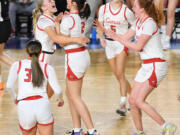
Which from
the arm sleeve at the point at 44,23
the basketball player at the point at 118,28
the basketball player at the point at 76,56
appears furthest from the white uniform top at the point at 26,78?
the basketball player at the point at 118,28

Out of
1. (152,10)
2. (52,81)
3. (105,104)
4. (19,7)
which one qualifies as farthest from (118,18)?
(19,7)

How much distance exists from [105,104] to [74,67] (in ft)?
5.99

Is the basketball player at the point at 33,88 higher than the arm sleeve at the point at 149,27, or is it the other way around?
the arm sleeve at the point at 149,27

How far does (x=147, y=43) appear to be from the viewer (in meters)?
4.61

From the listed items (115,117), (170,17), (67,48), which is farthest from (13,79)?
(170,17)

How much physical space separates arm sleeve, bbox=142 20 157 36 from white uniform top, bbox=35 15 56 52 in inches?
47.4

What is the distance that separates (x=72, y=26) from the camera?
4758 mm

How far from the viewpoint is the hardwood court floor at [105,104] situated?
548cm

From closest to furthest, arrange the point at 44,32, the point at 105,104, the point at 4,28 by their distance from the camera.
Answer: the point at 44,32 → the point at 105,104 → the point at 4,28

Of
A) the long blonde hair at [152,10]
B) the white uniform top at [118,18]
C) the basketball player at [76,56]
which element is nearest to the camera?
the long blonde hair at [152,10]

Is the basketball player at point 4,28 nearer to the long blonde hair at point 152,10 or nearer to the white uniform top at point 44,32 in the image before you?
the white uniform top at point 44,32

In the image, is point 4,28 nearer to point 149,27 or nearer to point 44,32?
point 44,32

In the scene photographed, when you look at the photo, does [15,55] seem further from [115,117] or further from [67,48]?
[67,48]

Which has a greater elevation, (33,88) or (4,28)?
(4,28)
